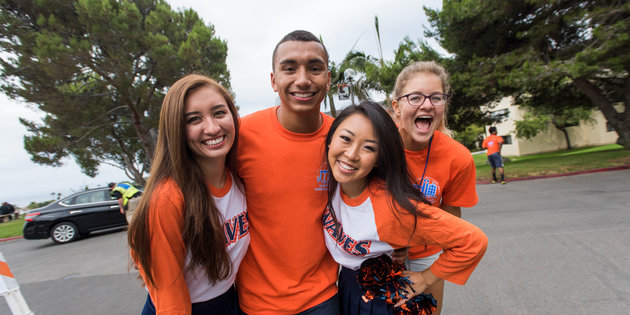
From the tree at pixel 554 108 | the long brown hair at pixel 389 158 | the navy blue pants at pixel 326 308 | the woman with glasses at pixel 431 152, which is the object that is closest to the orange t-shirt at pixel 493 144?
the tree at pixel 554 108

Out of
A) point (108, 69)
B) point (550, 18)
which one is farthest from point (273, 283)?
point (550, 18)

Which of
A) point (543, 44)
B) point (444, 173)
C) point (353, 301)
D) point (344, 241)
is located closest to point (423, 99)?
point (444, 173)

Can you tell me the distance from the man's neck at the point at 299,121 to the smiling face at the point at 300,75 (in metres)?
0.03

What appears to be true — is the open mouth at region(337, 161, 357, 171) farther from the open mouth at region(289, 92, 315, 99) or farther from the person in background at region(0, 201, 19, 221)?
the person in background at region(0, 201, 19, 221)

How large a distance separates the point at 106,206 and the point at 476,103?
1560cm

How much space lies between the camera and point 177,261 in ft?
4.66

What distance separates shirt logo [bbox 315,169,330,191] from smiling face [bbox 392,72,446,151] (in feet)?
2.09

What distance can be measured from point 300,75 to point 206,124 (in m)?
0.62

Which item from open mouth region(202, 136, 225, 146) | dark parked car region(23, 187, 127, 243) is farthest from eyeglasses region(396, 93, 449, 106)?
dark parked car region(23, 187, 127, 243)

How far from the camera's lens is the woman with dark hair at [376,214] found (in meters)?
1.50

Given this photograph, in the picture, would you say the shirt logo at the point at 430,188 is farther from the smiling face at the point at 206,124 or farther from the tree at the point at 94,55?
the tree at the point at 94,55

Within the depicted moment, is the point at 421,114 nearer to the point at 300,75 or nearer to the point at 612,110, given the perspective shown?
the point at 300,75

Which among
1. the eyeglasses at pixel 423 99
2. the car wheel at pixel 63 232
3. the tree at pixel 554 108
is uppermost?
the tree at pixel 554 108

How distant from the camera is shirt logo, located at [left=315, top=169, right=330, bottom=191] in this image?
72.0 inches
